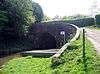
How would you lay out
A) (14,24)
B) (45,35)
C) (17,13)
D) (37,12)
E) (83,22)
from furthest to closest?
1. (37,12)
2. (83,22)
3. (45,35)
4. (14,24)
5. (17,13)

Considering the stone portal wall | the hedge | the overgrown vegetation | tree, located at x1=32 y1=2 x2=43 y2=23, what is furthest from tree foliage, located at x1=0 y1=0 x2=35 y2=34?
the hedge

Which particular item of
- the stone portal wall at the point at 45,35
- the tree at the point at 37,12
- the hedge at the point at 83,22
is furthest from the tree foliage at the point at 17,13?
the hedge at the point at 83,22

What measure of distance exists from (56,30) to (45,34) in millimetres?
4141

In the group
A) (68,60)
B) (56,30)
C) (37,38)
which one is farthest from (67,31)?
(68,60)

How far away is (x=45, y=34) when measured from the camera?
5438 cm

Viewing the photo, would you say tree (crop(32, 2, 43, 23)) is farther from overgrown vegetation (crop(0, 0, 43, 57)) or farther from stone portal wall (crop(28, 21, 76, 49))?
overgrown vegetation (crop(0, 0, 43, 57))

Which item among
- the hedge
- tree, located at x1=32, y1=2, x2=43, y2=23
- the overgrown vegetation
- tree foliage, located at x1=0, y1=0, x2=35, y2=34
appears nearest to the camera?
the overgrown vegetation

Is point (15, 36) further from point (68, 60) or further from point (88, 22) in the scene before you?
point (68, 60)

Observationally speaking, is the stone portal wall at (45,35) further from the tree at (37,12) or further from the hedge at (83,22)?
the tree at (37,12)

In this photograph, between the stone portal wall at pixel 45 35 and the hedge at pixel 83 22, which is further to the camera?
the hedge at pixel 83 22

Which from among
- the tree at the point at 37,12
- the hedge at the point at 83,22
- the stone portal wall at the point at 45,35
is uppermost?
the tree at the point at 37,12

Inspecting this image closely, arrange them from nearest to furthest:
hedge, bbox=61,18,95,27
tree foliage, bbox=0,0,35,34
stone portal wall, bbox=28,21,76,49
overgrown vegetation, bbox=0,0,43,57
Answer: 1. overgrown vegetation, bbox=0,0,43,57
2. tree foliage, bbox=0,0,35,34
3. stone portal wall, bbox=28,21,76,49
4. hedge, bbox=61,18,95,27

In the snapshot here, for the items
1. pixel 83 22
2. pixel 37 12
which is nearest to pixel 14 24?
pixel 37 12

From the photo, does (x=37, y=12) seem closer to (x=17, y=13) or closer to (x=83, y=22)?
(x=83, y=22)
